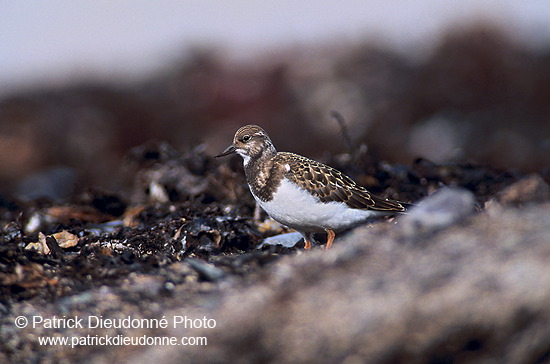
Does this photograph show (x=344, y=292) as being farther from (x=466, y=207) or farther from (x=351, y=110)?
A: (x=351, y=110)

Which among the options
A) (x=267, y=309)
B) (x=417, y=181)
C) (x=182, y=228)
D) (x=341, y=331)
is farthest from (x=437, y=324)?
(x=417, y=181)

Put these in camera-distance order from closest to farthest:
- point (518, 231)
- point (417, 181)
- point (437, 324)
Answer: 1. point (437, 324)
2. point (518, 231)
3. point (417, 181)

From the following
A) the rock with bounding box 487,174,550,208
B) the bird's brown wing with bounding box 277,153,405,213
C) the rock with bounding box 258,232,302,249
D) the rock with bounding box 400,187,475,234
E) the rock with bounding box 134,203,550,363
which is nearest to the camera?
the rock with bounding box 134,203,550,363

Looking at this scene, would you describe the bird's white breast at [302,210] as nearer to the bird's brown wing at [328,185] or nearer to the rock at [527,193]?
the bird's brown wing at [328,185]

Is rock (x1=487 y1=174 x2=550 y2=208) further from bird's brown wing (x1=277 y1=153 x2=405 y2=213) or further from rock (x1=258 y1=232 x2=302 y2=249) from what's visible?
rock (x1=258 y1=232 x2=302 y2=249)

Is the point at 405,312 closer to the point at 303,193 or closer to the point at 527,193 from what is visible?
the point at 527,193

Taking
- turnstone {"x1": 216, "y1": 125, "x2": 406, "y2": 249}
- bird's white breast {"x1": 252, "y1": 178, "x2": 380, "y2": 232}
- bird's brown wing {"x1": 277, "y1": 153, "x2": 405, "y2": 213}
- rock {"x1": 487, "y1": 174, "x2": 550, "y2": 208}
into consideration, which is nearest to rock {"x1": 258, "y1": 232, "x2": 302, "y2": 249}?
turnstone {"x1": 216, "y1": 125, "x2": 406, "y2": 249}
